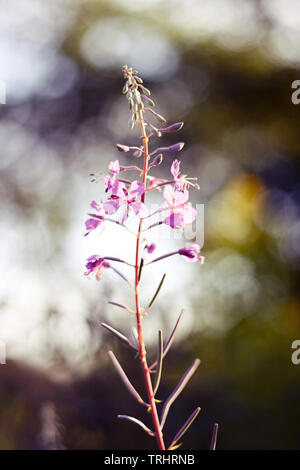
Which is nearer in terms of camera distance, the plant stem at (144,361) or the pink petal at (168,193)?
the plant stem at (144,361)

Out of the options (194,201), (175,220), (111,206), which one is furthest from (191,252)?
(194,201)

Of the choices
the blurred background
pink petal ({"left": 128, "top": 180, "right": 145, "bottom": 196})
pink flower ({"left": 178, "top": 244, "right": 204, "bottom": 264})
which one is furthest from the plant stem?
the blurred background

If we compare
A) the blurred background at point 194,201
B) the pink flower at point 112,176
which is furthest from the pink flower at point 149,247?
the blurred background at point 194,201

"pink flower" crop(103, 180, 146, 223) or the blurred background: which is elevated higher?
the blurred background

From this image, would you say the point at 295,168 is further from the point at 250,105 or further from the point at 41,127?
the point at 41,127

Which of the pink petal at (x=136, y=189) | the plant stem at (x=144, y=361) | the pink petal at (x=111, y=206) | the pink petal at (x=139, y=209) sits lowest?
the plant stem at (x=144, y=361)

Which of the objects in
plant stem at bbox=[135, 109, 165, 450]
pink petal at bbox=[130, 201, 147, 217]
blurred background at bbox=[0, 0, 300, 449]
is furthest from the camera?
blurred background at bbox=[0, 0, 300, 449]

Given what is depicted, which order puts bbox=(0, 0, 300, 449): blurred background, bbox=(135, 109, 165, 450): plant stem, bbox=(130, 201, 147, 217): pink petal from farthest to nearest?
bbox=(0, 0, 300, 449): blurred background < bbox=(130, 201, 147, 217): pink petal < bbox=(135, 109, 165, 450): plant stem

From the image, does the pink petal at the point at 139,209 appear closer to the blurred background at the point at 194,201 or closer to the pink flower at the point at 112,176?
the pink flower at the point at 112,176

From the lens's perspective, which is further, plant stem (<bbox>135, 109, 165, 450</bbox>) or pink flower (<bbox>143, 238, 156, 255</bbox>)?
pink flower (<bbox>143, 238, 156, 255</bbox>)

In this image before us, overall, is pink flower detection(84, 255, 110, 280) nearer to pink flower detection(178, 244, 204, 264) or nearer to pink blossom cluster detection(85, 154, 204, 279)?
pink blossom cluster detection(85, 154, 204, 279)

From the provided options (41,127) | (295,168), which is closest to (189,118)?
(295,168)
